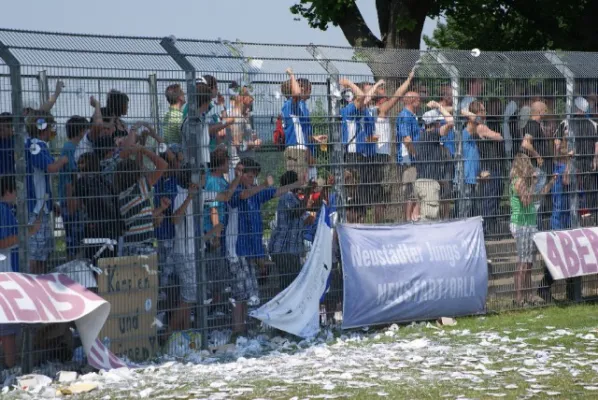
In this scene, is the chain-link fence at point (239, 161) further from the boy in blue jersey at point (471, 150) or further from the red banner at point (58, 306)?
the red banner at point (58, 306)

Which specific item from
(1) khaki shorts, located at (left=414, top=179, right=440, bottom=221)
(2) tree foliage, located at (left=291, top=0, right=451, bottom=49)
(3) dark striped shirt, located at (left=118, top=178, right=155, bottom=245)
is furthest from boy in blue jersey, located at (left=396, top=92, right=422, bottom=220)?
(2) tree foliage, located at (left=291, top=0, right=451, bottom=49)

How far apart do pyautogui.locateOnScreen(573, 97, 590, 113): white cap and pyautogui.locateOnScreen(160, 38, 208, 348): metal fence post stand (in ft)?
18.6

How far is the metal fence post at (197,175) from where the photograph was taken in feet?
35.2

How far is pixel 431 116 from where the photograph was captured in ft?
41.6

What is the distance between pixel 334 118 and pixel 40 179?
11.7ft

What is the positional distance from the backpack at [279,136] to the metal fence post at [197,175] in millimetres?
950

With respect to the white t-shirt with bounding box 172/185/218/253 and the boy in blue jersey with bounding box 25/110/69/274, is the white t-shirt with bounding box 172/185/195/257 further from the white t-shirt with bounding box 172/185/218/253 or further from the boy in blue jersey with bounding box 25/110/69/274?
the boy in blue jersey with bounding box 25/110/69/274

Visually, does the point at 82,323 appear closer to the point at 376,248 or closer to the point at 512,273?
the point at 376,248

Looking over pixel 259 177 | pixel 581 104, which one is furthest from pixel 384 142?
pixel 581 104

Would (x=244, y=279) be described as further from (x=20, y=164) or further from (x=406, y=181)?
(x=20, y=164)

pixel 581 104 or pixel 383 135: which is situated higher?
pixel 581 104

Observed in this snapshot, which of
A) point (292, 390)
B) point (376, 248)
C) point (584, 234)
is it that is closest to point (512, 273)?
point (584, 234)

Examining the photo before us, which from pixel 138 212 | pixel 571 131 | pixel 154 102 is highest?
pixel 154 102

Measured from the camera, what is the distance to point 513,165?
44.2 ft
